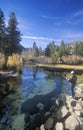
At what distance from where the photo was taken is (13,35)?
4912 cm

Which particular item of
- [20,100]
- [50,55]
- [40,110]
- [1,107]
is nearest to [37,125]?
[40,110]

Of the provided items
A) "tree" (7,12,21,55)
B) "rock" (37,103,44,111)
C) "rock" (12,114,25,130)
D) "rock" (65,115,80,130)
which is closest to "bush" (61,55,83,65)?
"tree" (7,12,21,55)

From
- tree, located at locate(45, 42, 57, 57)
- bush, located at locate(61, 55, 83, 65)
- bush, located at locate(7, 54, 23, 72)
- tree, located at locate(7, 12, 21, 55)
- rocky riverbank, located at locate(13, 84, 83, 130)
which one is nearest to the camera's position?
rocky riverbank, located at locate(13, 84, 83, 130)

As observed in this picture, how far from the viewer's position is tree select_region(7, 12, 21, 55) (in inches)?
1898

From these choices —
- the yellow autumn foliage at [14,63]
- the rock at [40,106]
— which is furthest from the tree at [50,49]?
the rock at [40,106]

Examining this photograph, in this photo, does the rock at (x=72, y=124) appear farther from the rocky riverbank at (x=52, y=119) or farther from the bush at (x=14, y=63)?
the bush at (x=14, y=63)

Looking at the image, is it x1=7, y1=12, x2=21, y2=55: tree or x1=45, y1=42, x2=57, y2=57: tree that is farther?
x1=45, y1=42, x2=57, y2=57: tree

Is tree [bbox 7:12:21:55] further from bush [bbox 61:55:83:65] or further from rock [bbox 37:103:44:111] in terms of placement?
bush [bbox 61:55:83:65]

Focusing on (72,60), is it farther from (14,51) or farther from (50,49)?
(14,51)

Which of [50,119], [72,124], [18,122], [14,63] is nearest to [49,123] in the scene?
[50,119]

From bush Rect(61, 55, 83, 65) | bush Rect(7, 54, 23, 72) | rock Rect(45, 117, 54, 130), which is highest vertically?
bush Rect(7, 54, 23, 72)

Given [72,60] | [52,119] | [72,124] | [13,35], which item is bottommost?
[72,60]

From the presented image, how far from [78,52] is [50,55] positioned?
41.7 ft

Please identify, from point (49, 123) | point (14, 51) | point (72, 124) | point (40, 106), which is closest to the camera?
point (72, 124)
